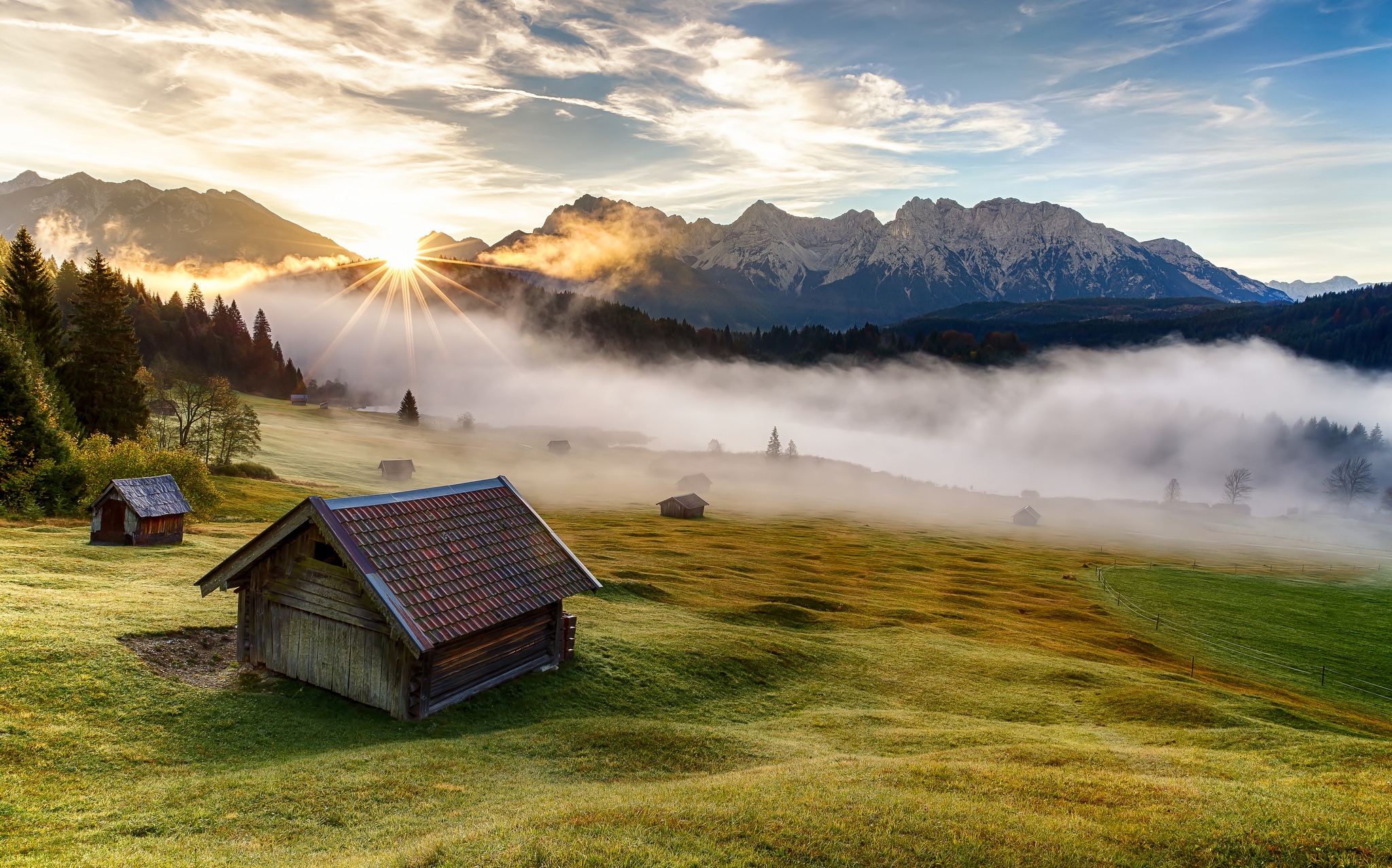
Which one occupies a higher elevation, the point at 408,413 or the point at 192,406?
the point at 192,406

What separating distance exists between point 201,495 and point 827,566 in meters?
62.8

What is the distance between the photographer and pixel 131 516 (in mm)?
42312

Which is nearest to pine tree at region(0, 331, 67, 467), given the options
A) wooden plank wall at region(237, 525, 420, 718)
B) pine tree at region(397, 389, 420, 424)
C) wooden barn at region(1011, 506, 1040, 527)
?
wooden plank wall at region(237, 525, 420, 718)

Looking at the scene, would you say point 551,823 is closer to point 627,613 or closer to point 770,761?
point 770,761

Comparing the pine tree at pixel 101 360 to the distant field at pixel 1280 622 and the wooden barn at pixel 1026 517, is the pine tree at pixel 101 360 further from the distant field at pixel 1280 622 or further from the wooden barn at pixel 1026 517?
the wooden barn at pixel 1026 517

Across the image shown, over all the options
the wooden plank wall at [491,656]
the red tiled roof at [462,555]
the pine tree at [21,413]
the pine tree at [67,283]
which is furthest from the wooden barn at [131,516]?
the pine tree at [67,283]

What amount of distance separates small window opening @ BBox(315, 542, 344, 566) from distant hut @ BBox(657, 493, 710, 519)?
91759 mm

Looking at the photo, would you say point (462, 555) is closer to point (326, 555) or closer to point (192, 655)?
point (326, 555)

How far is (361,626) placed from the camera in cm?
2170

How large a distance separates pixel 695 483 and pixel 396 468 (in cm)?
7191

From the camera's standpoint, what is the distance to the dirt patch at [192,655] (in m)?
21.6

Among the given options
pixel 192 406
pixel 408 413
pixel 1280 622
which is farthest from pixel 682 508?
pixel 408 413

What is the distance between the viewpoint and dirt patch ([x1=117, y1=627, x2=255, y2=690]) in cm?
2158

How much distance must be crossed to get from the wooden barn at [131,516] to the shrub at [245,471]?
48.2m
